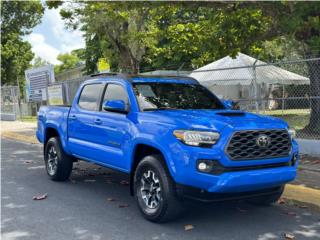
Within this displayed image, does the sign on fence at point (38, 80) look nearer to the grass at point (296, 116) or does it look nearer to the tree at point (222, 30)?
the tree at point (222, 30)

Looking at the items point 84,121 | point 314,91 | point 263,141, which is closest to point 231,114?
point 263,141

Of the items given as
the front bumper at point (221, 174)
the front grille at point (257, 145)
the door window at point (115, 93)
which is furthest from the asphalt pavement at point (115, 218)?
the door window at point (115, 93)

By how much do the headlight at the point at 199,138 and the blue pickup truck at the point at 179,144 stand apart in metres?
0.01

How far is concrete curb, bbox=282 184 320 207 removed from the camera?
261 inches

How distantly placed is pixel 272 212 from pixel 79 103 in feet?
12.0

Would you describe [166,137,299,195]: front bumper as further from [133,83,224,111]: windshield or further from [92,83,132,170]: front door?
[133,83,224,111]: windshield

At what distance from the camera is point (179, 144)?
17.3 ft

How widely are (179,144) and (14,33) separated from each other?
3766 cm

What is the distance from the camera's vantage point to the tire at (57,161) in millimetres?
8156

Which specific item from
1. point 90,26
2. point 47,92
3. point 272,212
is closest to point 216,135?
point 272,212

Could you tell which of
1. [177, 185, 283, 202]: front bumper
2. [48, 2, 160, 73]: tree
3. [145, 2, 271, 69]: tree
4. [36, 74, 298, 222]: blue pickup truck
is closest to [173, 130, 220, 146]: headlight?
[36, 74, 298, 222]: blue pickup truck

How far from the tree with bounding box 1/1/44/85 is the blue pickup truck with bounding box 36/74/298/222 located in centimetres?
3406

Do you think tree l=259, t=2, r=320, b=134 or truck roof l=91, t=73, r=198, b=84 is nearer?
truck roof l=91, t=73, r=198, b=84

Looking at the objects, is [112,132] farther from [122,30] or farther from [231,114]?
[122,30]
